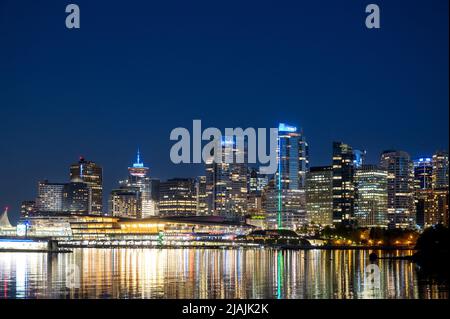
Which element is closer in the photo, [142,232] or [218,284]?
[218,284]

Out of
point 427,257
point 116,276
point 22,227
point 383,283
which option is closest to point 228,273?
point 116,276

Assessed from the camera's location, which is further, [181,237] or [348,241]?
[181,237]

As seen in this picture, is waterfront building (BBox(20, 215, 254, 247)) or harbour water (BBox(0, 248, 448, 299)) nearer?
harbour water (BBox(0, 248, 448, 299))

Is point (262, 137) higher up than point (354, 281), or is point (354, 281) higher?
point (262, 137)

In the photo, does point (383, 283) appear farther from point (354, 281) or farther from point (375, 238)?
point (375, 238)

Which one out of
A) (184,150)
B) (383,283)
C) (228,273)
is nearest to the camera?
(383,283)

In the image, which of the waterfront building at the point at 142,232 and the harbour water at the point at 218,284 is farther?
the waterfront building at the point at 142,232

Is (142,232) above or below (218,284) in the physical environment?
below

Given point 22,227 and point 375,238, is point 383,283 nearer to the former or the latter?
point 375,238

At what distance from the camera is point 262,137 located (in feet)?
205

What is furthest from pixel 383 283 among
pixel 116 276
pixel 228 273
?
pixel 116 276
